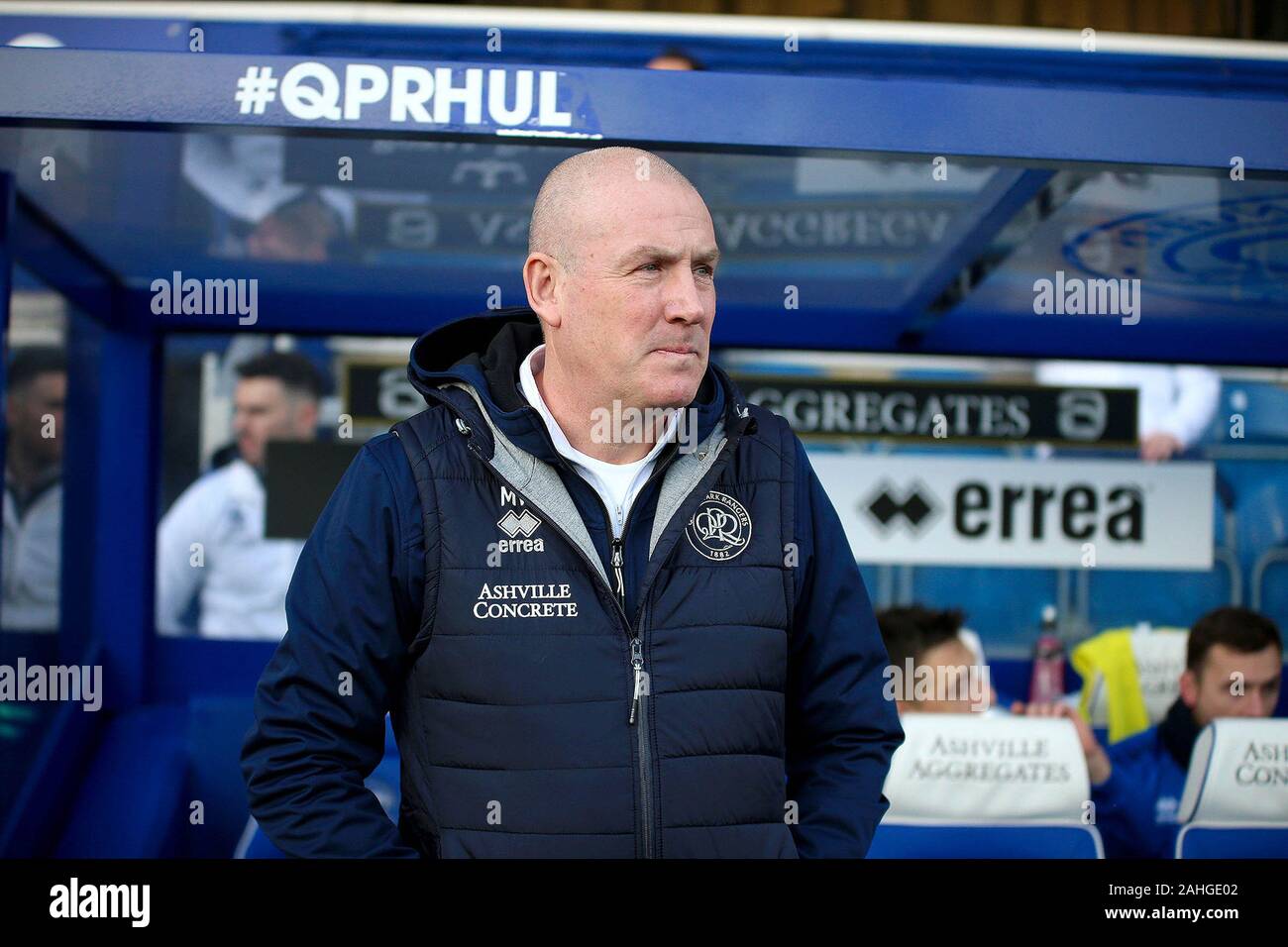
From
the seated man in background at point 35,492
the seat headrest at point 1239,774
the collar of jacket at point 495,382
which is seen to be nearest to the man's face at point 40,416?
the seated man in background at point 35,492

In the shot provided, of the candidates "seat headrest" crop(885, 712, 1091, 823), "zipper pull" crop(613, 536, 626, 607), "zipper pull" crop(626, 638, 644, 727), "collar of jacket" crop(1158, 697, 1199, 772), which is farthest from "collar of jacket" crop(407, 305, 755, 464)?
"collar of jacket" crop(1158, 697, 1199, 772)

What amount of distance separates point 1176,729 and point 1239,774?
67 centimetres

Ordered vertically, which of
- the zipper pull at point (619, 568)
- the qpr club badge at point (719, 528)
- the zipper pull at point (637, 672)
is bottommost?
the zipper pull at point (637, 672)

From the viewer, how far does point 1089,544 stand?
12.1 feet

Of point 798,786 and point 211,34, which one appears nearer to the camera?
point 798,786

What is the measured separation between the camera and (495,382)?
5.82 ft

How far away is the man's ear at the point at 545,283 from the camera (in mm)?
1822

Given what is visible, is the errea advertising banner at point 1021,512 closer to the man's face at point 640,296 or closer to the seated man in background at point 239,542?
the seated man in background at point 239,542

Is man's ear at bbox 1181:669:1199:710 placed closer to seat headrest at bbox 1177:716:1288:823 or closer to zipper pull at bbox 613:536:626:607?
seat headrest at bbox 1177:716:1288:823

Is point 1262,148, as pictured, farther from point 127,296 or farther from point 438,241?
point 127,296

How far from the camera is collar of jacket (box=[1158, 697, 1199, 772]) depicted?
10.5 ft

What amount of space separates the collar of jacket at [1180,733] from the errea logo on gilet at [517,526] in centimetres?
223
